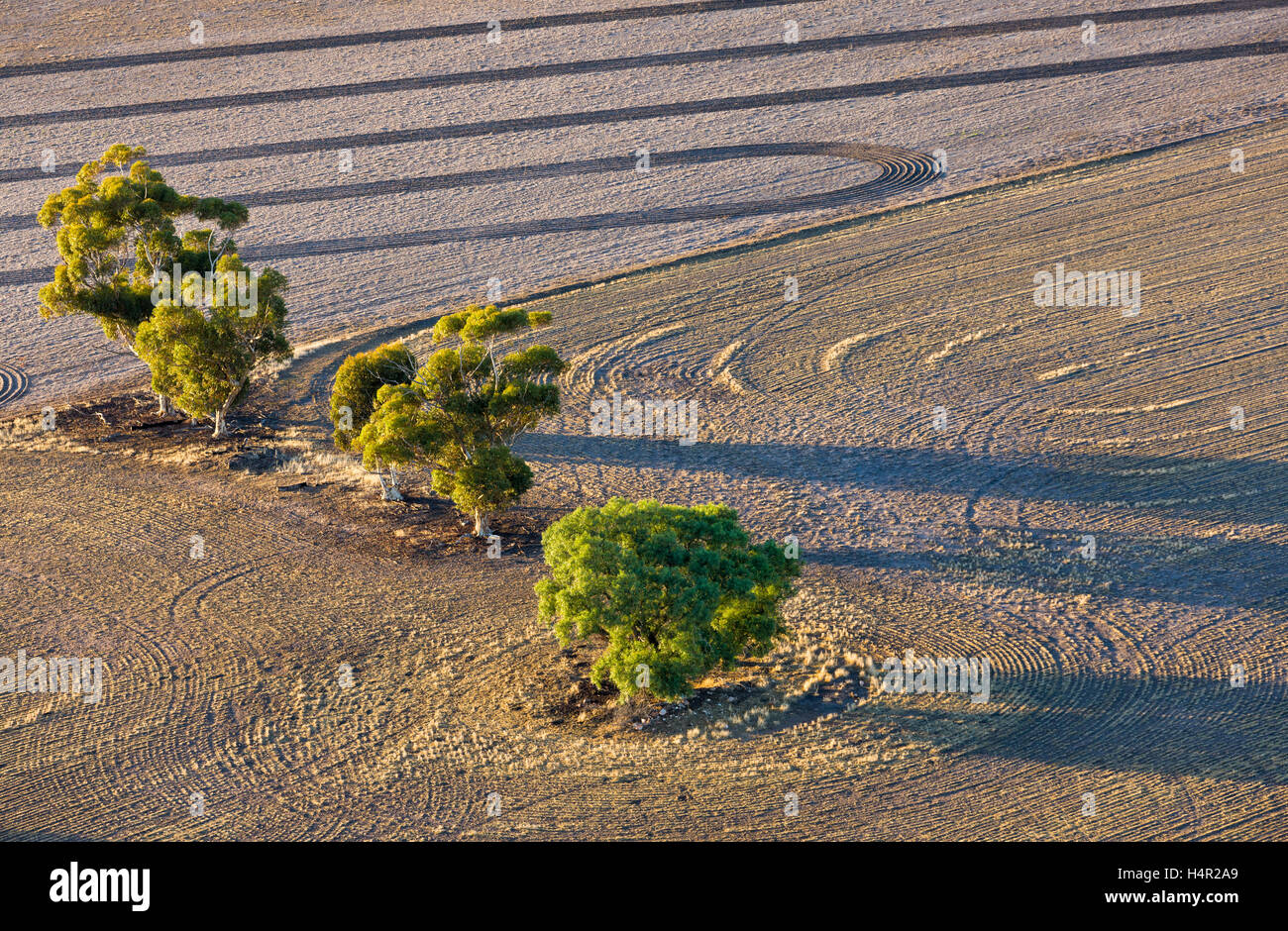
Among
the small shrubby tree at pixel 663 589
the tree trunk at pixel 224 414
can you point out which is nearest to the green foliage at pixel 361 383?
the tree trunk at pixel 224 414

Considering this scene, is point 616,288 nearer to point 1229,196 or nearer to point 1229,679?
point 1229,196

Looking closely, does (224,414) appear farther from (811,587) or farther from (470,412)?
(811,587)

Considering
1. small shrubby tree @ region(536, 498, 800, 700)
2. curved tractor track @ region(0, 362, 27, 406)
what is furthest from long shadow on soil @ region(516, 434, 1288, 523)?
curved tractor track @ region(0, 362, 27, 406)

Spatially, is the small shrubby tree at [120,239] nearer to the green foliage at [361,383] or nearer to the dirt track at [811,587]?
the dirt track at [811,587]

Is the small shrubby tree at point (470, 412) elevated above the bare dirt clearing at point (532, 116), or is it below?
below

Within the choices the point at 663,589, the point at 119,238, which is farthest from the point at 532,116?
the point at 663,589

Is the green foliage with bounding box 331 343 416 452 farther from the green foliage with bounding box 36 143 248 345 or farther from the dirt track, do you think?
the green foliage with bounding box 36 143 248 345
